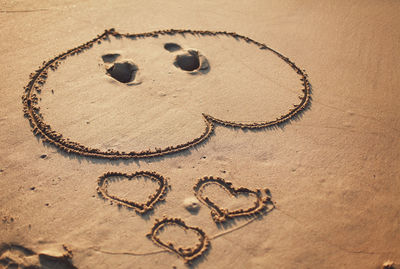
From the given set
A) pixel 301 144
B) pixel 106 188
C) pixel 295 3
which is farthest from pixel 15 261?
pixel 295 3

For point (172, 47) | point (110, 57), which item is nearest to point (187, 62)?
point (172, 47)

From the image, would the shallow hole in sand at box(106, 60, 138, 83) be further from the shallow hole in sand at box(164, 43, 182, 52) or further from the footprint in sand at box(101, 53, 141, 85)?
the shallow hole in sand at box(164, 43, 182, 52)

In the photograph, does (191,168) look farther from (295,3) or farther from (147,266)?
(295,3)

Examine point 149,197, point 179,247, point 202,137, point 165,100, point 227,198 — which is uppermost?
point 165,100

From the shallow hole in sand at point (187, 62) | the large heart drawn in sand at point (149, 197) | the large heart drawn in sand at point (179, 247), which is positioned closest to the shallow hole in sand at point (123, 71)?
the shallow hole in sand at point (187, 62)

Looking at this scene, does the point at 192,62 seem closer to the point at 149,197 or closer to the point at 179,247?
the point at 149,197

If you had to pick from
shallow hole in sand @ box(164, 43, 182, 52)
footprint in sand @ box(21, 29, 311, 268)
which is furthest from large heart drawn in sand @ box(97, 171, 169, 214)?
shallow hole in sand @ box(164, 43, 182, 52)
